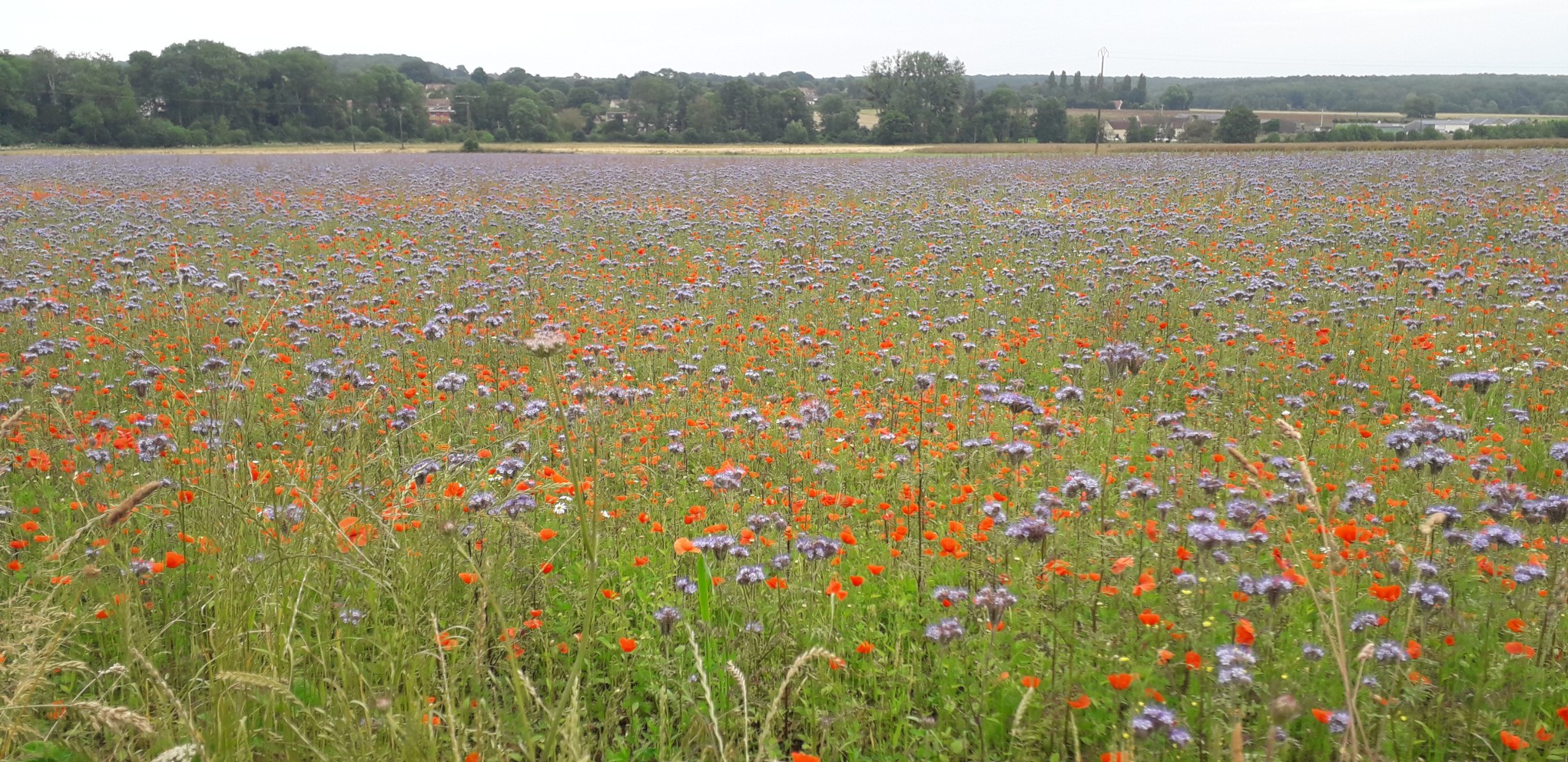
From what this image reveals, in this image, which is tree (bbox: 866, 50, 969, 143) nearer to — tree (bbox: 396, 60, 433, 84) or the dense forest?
the dense forest

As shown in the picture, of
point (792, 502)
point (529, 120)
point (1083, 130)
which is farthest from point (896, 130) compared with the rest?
point (792, 502)

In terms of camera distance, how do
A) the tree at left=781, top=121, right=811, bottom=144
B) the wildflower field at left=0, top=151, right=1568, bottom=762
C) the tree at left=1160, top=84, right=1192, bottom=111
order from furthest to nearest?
the tree at left=1160, top=84, right=1192, bottom=111, the tree at left=781, top=121, right=811, bottom=144, the wildflower field at left=0, top=151, right=1568, bottom=762

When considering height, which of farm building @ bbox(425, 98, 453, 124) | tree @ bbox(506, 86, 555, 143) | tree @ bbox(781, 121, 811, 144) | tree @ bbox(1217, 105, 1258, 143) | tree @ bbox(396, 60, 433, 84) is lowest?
tree @ bbox(1217, 105, 1258, 143)

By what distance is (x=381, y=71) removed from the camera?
74.2m

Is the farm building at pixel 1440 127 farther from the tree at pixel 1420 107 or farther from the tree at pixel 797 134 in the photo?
the tree at pixel 797 134

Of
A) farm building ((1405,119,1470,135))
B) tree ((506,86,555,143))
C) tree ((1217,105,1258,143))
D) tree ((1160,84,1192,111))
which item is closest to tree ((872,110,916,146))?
tree ((1217,105,1258,143))

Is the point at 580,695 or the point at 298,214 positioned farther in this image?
the point at 298,214

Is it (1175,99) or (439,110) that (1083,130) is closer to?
(1175,99)

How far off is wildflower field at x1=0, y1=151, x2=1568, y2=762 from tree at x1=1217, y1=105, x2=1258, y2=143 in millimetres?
36942

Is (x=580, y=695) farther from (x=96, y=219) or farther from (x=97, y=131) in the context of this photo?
(x=97, y=131)

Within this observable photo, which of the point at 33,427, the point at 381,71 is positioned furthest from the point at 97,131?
the point at 33,427

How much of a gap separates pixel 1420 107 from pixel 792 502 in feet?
357

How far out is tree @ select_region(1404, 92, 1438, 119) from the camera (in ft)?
277

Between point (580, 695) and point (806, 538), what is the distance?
960 millimetres
